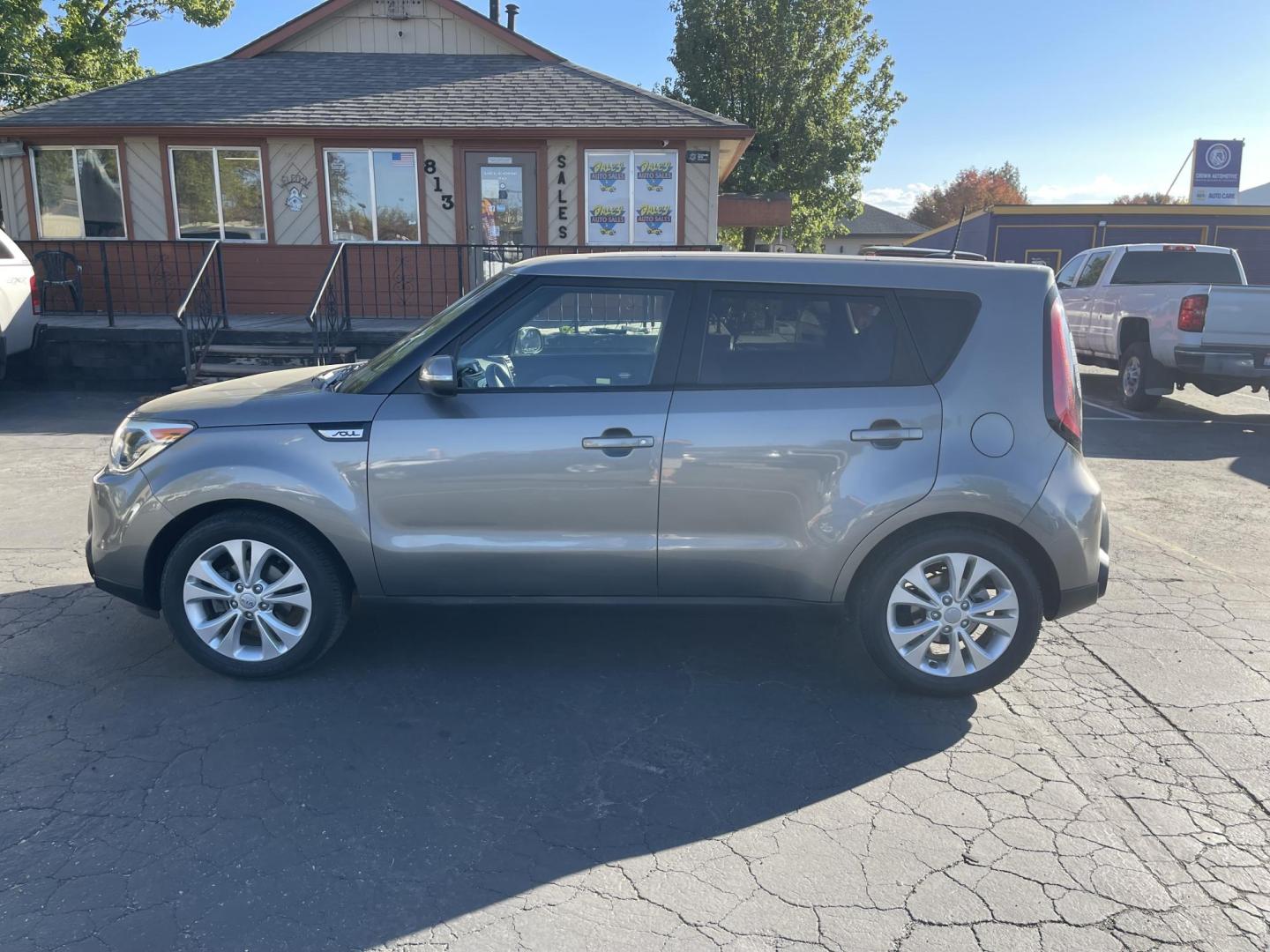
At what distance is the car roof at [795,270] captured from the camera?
4.00 m

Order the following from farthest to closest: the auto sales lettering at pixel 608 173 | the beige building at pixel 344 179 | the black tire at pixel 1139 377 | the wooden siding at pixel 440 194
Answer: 1. the auto sales lettering at pixel 608 173
2. the wooden siding at pixel 440 194
3. the beige building at pixel 344 179
4. the black tire at pixel 1139 377

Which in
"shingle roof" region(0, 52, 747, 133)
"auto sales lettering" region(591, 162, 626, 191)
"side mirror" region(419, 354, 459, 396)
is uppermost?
"shingle roof" region(0, 52, 747, 133)

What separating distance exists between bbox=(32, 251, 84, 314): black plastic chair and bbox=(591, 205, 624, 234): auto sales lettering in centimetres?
747

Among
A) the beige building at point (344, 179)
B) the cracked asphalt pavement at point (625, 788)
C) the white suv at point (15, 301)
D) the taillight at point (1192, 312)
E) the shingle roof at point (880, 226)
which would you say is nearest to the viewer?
the cracked asphalt pavement at point (625, 788)

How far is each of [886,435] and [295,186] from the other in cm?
1280

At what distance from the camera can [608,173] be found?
14383 millimetres

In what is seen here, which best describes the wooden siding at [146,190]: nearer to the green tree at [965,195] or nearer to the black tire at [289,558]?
the black tire at [289,558]

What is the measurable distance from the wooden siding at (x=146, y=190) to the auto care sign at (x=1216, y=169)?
34.9 m

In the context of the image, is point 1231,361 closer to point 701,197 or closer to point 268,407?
point 701,197

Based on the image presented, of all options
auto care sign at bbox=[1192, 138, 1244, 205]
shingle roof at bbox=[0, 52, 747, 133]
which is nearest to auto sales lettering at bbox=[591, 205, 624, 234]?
shingle roof at bbox=[0, 52, 747, 133]

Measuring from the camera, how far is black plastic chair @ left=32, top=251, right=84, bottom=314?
45.4 feet

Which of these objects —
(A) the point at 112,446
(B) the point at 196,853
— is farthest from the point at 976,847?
(A) the point at 112,446

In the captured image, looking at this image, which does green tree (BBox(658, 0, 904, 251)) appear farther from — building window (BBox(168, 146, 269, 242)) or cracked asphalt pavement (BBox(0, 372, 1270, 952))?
cracked asphalt pavement (BBox(0, 372, 1270, 952))

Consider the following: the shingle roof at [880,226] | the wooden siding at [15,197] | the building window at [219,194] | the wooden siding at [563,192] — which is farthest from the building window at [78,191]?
the shingle roof at [880,226]
